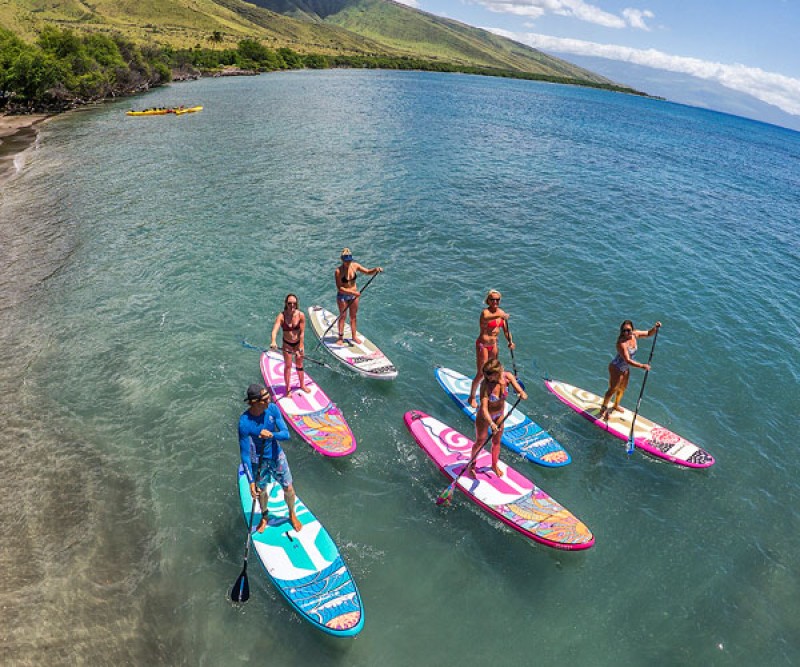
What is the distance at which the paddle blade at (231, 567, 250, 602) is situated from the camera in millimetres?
10211

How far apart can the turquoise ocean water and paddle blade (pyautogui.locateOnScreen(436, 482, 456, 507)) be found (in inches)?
14.2

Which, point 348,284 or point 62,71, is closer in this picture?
point 348,284

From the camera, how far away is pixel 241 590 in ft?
33.6

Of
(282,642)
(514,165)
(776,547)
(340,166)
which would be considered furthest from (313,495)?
(514,165)

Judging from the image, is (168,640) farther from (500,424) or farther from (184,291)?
(184,291)

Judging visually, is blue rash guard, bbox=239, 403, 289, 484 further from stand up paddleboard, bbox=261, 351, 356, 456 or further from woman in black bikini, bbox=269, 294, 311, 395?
woman in black bikini, bbox=269, 294, 311, 395

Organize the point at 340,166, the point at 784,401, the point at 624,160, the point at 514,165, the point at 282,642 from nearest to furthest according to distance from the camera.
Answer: the point at 282,642 → the point at 784,401 → the point at 340,166 → the point at 514,165 → the point at 624,160

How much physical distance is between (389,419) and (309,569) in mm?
6346

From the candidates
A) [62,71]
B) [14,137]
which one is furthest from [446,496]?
[62,71]

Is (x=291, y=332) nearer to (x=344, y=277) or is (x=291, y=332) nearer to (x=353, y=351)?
(x=344, y=277)

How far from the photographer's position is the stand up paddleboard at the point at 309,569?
9727 mm

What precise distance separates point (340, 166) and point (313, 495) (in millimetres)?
40183

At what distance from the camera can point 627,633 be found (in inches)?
420

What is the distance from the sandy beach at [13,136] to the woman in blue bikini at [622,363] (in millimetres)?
47888
